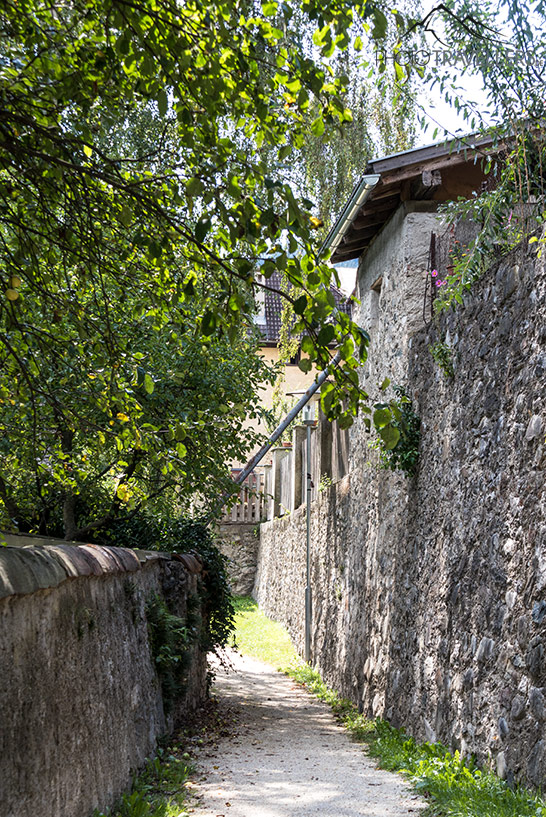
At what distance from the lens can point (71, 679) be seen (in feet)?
13.3

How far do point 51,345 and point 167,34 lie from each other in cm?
197

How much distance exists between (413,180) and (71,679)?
5.84 meters

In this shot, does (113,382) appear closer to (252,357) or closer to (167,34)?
(167,34)

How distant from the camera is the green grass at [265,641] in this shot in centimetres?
1323

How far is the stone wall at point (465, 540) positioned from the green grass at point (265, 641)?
356 centimetres

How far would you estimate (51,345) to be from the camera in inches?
181

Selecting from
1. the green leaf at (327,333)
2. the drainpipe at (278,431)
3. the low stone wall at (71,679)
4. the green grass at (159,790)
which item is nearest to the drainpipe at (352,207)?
the drainpipe at (278,431)

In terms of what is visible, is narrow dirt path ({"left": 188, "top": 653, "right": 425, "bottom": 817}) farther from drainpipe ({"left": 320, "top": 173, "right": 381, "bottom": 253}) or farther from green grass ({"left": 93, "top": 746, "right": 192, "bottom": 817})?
drainpipe ({"left": 320, "top": 173, "right": 381, "bottom": 253})

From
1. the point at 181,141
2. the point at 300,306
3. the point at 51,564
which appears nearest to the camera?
the point at 300,306

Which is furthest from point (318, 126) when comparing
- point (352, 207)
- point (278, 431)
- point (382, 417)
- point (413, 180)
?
point (278, 431)

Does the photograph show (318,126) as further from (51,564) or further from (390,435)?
(51,564)

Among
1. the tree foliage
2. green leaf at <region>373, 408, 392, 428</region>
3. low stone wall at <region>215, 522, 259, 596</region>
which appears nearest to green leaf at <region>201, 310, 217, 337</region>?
the tree foliage

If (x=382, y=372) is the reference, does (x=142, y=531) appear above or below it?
below

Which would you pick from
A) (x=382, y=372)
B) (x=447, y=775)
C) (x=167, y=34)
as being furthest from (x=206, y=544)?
(x=167, y=34)
